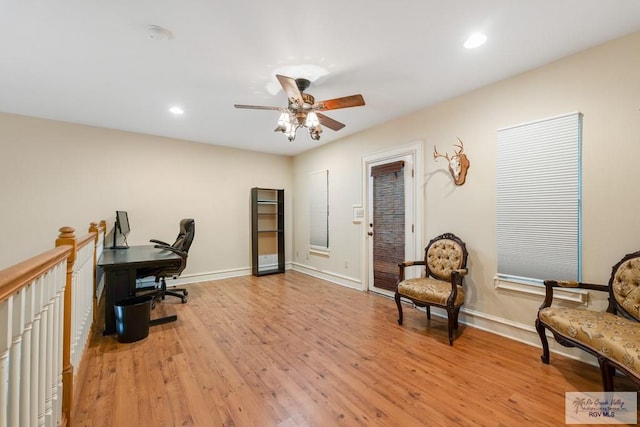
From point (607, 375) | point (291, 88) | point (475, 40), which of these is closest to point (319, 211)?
point (291, 88)

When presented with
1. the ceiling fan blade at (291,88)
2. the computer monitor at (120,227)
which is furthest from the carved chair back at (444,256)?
the computer monitor at (120,227)

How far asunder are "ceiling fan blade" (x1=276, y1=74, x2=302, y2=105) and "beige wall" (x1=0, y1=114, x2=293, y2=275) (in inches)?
127

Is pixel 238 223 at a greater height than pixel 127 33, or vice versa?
pixel 127 33

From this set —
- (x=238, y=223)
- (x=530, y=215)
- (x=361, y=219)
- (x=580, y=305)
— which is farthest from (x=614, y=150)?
(x=238, y=223)

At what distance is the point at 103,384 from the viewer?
198 cm

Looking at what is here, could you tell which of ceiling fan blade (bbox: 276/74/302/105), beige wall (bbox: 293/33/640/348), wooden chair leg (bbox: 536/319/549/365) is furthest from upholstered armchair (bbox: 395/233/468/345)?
ceiling fan blade (bbox: 276/74/302/105)

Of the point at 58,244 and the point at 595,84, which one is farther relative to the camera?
the point at 595,84

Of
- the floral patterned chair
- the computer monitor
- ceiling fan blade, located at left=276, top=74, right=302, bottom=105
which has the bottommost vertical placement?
the floral patterned chair

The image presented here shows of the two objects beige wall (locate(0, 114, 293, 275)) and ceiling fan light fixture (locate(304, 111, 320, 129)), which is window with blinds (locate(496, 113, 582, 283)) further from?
beige wall (locate(0, 114, 293, 275))

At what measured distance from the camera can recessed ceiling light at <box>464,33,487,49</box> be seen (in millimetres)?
2073

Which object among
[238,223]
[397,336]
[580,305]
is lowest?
[397,336]

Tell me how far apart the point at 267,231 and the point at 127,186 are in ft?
8.24

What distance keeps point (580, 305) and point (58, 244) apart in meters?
3.81

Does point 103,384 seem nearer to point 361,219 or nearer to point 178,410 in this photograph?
point 178,410
